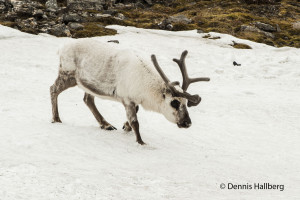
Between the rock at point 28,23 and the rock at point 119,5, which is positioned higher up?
the rock at point 119,5

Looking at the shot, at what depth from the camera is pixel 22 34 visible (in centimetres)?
2595

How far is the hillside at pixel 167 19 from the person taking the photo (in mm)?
31498

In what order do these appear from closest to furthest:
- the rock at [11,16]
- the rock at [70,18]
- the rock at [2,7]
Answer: the rock at [11,16]
the rock at [70,18]
the rock at [2,7]

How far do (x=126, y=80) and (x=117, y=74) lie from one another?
33cm

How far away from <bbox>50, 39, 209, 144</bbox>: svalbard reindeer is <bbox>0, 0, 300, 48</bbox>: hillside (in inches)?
839

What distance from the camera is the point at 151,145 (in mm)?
7855

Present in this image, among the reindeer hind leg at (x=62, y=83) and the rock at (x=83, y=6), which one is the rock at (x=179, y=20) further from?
the reindeer hind leg at (x=62, y=83)

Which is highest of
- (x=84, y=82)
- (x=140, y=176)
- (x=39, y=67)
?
(x=84, y=82)

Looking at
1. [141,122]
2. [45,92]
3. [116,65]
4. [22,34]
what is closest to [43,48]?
[22,34]

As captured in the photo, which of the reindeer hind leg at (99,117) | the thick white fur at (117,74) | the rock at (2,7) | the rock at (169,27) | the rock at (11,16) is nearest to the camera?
the thick white fur at (117,74)

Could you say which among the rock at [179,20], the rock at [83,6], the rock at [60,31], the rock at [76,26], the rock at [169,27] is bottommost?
the rock at [60,31]

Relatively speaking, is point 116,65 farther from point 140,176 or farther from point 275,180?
point 275,180

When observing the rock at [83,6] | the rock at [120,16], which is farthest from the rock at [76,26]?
the rock at [83,6]

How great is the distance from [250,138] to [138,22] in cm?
3301
